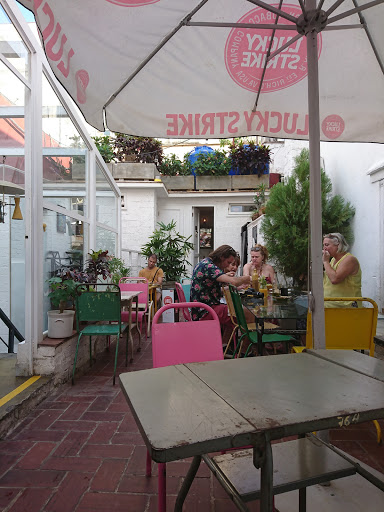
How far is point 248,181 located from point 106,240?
18.4 ft

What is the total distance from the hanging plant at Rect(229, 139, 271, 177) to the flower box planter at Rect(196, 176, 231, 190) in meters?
0.53

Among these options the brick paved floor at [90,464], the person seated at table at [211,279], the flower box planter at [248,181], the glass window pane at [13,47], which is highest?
the flower box planter at [248,181]

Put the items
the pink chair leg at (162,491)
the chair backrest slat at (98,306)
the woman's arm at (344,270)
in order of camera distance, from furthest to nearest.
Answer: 1. the chair backrest slat at (98,306)
2. the woman's arm at (344,270)
3. the pink chair leg at (162,491)

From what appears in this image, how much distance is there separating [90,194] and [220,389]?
483 centimetres

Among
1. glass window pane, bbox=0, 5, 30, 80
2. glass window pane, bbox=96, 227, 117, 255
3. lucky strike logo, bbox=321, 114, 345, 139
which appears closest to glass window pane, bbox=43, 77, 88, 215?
glass window pane, bbox=0, 5, 30, 80

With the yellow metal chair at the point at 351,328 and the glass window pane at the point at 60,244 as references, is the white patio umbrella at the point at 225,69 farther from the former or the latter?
A: the glass window pane at the point at 60,244

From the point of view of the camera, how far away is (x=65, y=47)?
6.23 feet

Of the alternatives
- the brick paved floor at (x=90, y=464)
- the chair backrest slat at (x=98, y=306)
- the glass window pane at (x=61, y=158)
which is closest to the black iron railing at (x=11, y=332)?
the chair backrest slat at (x=98, y=306)

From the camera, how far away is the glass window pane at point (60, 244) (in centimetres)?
388

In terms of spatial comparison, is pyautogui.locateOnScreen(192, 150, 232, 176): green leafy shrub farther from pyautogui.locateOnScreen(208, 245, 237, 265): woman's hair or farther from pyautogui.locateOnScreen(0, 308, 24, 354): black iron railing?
pyautogui.locateOnScreen(0, 308, 24, 354): black iron railing

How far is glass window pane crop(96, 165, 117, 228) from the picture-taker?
6070mm

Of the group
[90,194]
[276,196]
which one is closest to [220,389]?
[90,194]

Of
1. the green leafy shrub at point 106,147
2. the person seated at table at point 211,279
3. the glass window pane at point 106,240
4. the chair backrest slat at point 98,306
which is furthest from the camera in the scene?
the green leafy shrub at point 106,147

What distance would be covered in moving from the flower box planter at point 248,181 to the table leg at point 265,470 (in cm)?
1007
